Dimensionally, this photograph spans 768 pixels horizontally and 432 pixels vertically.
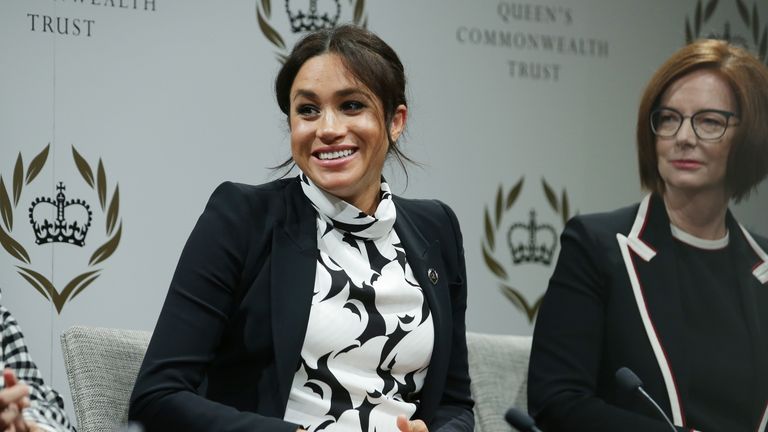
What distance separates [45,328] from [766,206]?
240cm

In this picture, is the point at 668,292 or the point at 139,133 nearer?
the point at 668,292

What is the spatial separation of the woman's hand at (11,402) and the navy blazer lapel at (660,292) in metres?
1.51

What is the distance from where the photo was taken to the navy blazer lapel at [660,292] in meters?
2.70

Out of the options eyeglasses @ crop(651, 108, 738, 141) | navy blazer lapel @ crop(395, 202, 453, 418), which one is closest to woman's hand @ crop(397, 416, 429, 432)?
navy blazer lapel @ crop(395, 202, 453, 418)

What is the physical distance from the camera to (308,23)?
11.0ft

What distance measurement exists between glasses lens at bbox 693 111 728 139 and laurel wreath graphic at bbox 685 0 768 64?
3.87 feet

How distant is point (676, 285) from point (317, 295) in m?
0.98

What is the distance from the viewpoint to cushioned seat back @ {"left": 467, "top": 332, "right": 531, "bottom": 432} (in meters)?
2.92

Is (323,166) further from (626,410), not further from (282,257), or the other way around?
(626,410)

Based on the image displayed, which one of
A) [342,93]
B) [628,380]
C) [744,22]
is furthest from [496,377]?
[744,22]

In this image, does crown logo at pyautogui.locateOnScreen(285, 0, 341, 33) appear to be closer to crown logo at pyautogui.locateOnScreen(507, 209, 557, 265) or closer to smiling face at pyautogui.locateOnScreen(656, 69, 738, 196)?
crown logo at pyautogui.locateOnScreen(507, 209, 557, 265)

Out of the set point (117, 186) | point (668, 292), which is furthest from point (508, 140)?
point (117, 186)

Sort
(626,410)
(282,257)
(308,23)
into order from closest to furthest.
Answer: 1. (282,257)
2. (626,410)
3. (308,23)

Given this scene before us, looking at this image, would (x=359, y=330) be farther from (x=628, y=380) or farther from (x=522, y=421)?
(x=628, y=380)
